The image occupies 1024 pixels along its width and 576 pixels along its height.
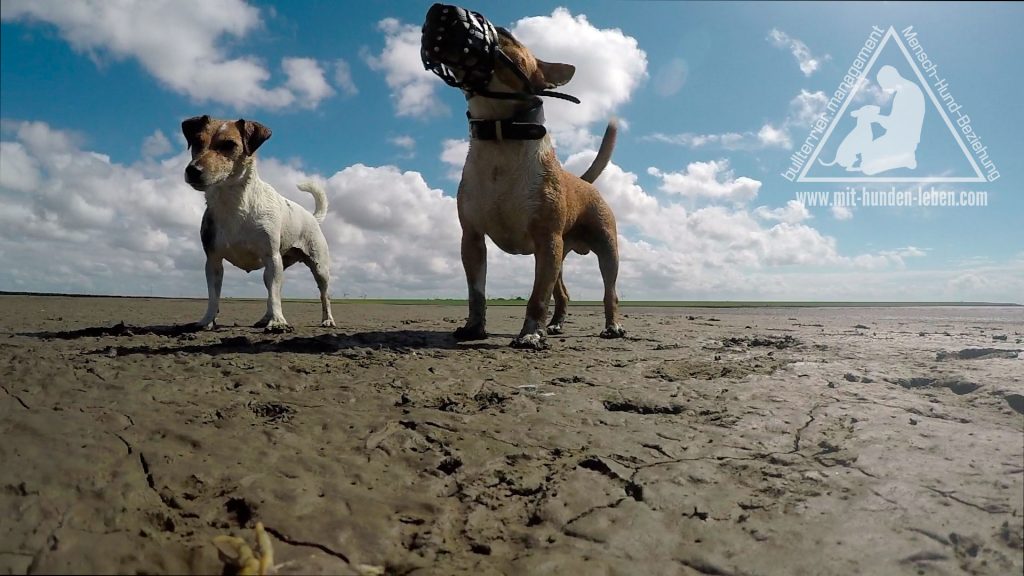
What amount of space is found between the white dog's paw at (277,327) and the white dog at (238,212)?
11 millimetres

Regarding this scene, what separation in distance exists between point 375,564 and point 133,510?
814mm

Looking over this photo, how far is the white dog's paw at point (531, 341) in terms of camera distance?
197 inches

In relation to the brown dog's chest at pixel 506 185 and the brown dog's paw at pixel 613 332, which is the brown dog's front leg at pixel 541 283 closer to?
the brown dog's chest at pixel 506 185

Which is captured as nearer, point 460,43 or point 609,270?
point 460,43

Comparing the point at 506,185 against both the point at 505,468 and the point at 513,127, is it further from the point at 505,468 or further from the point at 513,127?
the point at 505,468

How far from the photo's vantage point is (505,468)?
7.45 feet

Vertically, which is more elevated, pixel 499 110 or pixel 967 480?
pixel 499 110

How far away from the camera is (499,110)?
5.15m

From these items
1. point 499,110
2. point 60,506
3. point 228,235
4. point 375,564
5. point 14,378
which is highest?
point 499,110

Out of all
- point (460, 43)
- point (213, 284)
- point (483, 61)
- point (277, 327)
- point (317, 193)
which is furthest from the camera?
point (317, 193)

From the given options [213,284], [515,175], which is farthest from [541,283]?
[213,284]

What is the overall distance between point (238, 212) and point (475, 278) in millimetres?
2973

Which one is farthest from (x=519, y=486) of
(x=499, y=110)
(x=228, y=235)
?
(x=228, y=235)

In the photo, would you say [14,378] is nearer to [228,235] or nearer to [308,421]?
[308,421]
